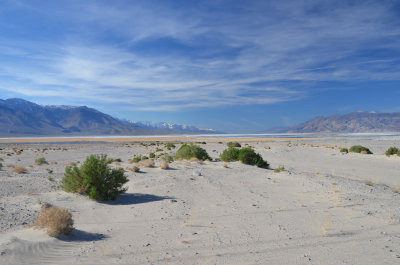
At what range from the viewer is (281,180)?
1348cm

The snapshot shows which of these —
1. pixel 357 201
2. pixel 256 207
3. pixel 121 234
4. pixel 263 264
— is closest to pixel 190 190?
pixel 256 207

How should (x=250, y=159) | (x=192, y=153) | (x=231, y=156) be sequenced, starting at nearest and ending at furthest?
1. (x=250, y=159)
2. (x=231, y=156)
3. (x=192, y=153)

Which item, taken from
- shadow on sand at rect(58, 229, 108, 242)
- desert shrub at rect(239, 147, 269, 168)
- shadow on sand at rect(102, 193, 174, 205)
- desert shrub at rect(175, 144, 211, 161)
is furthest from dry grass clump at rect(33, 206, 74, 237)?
desert shrub at rect(175, 144, 211, 161)

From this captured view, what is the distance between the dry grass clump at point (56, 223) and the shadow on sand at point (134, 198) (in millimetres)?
3341

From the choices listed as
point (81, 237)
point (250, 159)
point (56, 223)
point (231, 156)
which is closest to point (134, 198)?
point (81, 237)

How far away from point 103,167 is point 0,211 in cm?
320

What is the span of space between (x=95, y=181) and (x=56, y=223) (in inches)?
164

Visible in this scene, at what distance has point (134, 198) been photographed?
10273 millimetres

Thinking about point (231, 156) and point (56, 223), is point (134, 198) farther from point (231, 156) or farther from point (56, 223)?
point (231, 156)

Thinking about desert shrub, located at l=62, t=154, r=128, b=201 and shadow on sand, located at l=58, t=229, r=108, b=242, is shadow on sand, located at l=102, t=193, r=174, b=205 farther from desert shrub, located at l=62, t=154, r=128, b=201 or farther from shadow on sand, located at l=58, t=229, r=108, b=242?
shadow on sand, located at l=58, t=229, r=108, b=242

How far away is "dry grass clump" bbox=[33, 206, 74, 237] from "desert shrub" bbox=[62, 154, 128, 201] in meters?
3.36

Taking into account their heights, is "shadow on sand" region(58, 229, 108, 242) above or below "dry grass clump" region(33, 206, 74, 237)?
below

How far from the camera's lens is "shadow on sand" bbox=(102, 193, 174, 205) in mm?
9719

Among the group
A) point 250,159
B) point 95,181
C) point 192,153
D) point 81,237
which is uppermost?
point 192,153
